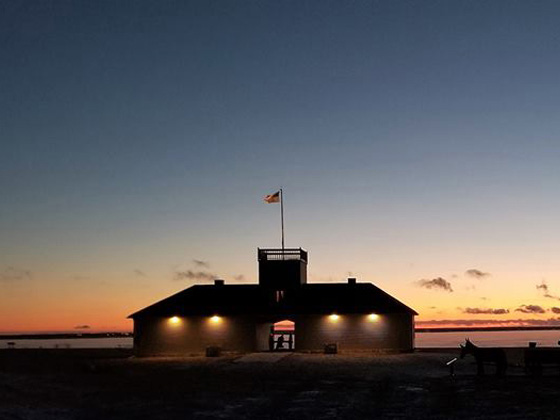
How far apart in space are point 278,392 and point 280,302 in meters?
26.5

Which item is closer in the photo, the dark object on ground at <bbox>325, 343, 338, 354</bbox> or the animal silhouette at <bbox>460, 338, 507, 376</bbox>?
the animal silhouette at <bbox>460, 338, 507, 376</bbox>

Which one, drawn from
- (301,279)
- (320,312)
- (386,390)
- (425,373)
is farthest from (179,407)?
(301,279)

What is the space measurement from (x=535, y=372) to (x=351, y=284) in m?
25.2

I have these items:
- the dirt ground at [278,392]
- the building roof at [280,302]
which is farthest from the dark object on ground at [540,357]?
the building roof at [280,302]

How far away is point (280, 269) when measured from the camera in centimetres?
5406

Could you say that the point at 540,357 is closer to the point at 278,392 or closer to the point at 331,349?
the point at 278,392

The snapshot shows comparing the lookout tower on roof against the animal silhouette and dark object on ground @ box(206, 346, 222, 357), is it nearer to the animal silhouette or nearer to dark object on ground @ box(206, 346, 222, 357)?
dark object on ground @ box(206, 346, 222, 357)

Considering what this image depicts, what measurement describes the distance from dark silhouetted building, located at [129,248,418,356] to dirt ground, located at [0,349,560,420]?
1094 centimetres

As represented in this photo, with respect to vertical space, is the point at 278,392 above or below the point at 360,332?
below

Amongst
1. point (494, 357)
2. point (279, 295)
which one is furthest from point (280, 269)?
point (494, 357)

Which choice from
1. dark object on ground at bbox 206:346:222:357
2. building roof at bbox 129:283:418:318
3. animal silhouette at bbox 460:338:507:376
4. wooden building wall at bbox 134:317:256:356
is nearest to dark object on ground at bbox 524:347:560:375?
animal silhouette at bbox 460:338:507:376

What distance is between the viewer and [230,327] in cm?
5147

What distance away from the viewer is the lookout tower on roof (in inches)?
2119

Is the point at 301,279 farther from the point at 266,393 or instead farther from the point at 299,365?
the point at 266,393
